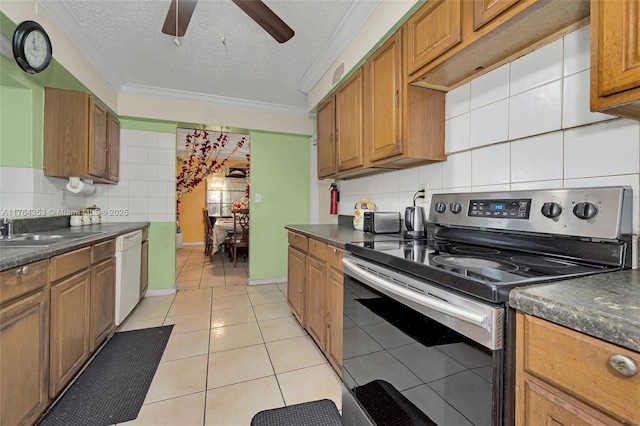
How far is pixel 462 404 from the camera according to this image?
727mm

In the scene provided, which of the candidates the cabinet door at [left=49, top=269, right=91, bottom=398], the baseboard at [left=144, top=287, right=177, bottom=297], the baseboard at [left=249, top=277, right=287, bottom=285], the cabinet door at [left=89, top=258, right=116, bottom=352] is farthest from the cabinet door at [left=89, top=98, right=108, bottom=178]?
the baseboard at [left=249, top=277, right=287, bottom=285]

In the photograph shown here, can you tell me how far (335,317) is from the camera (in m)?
1.62

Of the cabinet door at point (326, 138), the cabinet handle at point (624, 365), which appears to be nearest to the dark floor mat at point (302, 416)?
the cabinet handle at point (624, 365)

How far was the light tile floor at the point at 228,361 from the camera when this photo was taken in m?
1.47

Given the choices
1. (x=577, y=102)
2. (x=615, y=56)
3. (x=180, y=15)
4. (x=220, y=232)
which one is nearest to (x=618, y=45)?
(x=615, y=56)

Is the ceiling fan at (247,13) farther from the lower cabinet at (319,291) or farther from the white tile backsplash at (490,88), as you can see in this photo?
the lower cabinet at (319,291)

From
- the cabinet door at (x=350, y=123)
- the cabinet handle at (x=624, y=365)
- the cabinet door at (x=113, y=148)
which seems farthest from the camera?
the cabinet door at (x=113, y=148)

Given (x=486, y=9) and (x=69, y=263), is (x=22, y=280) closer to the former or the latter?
(x=69, y=263)

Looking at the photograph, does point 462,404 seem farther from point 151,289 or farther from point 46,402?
point 151,289

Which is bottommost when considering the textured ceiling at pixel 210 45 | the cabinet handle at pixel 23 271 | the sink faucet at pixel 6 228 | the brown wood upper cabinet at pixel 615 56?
the cabinet handle at pixel 23 271

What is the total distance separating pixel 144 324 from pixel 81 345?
0.81m

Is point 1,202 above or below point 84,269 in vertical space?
above

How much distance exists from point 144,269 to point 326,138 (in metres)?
2.44

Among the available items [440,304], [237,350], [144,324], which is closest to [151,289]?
[144,324]
